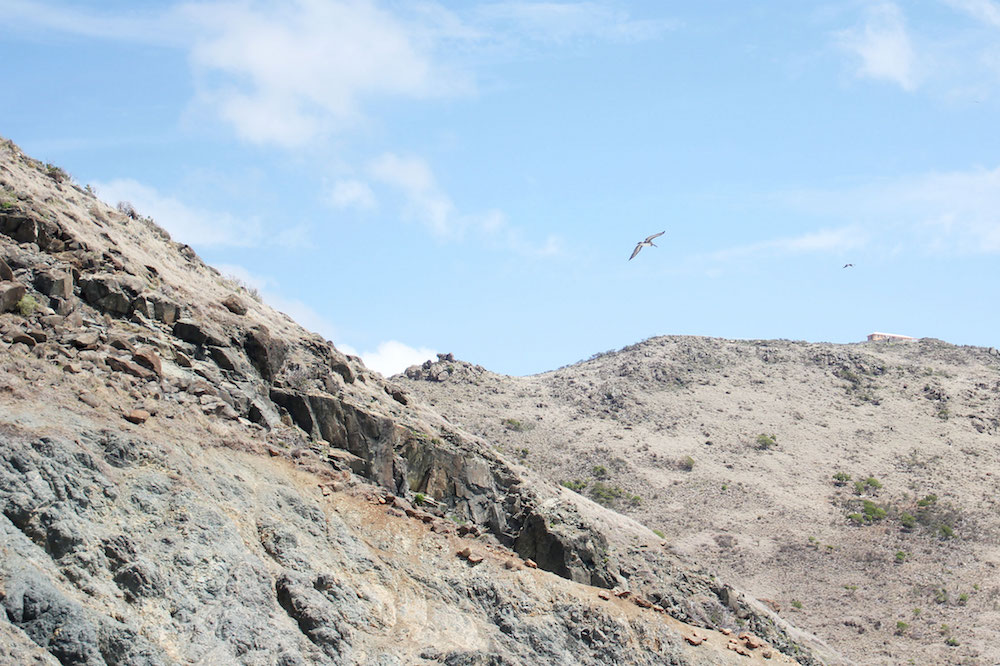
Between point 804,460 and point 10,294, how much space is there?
57562 mm

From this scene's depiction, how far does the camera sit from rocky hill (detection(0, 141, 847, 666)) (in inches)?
548

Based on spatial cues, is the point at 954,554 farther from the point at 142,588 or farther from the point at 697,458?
the point at 142,588

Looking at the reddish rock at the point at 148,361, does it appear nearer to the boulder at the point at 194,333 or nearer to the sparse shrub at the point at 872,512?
the boulder at the point at 194,333

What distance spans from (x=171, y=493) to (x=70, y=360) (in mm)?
3467

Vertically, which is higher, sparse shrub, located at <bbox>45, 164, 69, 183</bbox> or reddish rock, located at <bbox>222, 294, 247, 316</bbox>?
sparse shrub, located at <bbox>45, 164, 69, 183</bbox>

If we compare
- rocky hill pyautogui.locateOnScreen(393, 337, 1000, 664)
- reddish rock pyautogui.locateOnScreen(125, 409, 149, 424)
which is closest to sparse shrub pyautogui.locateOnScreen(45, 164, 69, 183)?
reddish rock pyautogui.locateOnScreen(125, 409, 149, 424)

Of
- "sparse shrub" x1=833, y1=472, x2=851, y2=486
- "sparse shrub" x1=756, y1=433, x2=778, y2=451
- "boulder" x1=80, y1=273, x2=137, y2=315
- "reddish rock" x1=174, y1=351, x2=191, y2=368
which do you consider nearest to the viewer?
"boulder" x1=80, y1=273, x2=137, y2=315

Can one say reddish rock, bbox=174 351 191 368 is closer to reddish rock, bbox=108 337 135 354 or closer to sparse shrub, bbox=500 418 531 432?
reddish rock, bbox=108 337 135 354

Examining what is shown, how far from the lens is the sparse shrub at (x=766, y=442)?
69.8 m

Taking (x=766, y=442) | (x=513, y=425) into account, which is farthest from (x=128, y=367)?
(x=766, y=442)

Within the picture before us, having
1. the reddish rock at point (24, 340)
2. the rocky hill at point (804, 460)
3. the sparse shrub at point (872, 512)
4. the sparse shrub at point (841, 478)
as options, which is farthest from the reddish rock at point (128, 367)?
the sparse shrub at point (841, 478)

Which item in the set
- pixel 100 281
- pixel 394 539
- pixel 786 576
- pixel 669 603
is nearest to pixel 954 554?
pixel 786 576

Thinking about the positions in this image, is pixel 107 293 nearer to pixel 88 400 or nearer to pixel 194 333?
pixel 194 333

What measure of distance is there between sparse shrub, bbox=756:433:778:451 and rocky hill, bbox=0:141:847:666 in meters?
43.3
